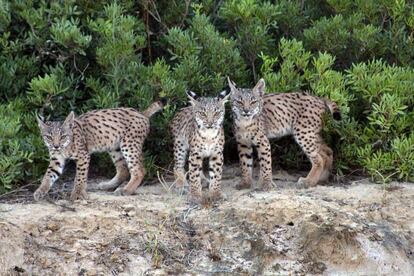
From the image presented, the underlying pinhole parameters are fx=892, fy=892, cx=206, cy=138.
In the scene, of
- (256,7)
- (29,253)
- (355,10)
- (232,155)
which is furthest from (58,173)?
(355,10)

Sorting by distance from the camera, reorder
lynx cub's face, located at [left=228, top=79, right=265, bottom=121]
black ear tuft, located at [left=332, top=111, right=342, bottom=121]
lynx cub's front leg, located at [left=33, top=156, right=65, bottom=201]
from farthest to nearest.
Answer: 1. black ear tuft, located at [left=332, top=111, right=342, bottom=121]
2. lynx cub's face, located at [left=228, top=79, right=265, bottom=121]
3. lynx cub's front leg, located at [left=33, top=156, right=65, bottom=201]

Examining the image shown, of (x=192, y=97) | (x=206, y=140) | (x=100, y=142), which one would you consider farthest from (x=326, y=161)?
(x=100, y=142)

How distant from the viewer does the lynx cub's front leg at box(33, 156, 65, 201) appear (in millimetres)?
9516

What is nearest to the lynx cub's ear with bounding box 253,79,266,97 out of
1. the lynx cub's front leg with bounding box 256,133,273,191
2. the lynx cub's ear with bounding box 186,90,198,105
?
the lynx cub's front leg with bounding box 256,133,273,191

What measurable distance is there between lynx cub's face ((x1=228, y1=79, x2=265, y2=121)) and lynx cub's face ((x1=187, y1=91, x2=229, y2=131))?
0.32m

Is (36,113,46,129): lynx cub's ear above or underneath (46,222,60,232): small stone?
above

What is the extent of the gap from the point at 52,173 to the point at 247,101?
7.51 feet

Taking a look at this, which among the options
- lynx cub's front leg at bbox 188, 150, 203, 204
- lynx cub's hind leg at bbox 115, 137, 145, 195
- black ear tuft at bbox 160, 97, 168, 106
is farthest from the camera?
black ear tuft at bbox 160, 97, 168, 106

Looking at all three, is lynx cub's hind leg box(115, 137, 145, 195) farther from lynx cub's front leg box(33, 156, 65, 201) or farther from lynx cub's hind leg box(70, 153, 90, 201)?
lynx cub's front leg box(33, 156, 65, 201)

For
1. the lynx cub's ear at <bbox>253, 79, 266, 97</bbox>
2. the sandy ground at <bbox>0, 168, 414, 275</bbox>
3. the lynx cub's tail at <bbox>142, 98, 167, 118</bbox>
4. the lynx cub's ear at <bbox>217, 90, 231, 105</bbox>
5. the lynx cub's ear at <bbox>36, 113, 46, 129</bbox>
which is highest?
the lynx cub's ear at <bbox>253, 79, 266, 97</bbox>

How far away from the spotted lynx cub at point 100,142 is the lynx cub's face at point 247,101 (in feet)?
3.05

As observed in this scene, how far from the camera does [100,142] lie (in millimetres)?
10086

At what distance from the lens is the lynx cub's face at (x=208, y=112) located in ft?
31.4

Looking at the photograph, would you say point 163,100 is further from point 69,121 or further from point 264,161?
point 264,161
